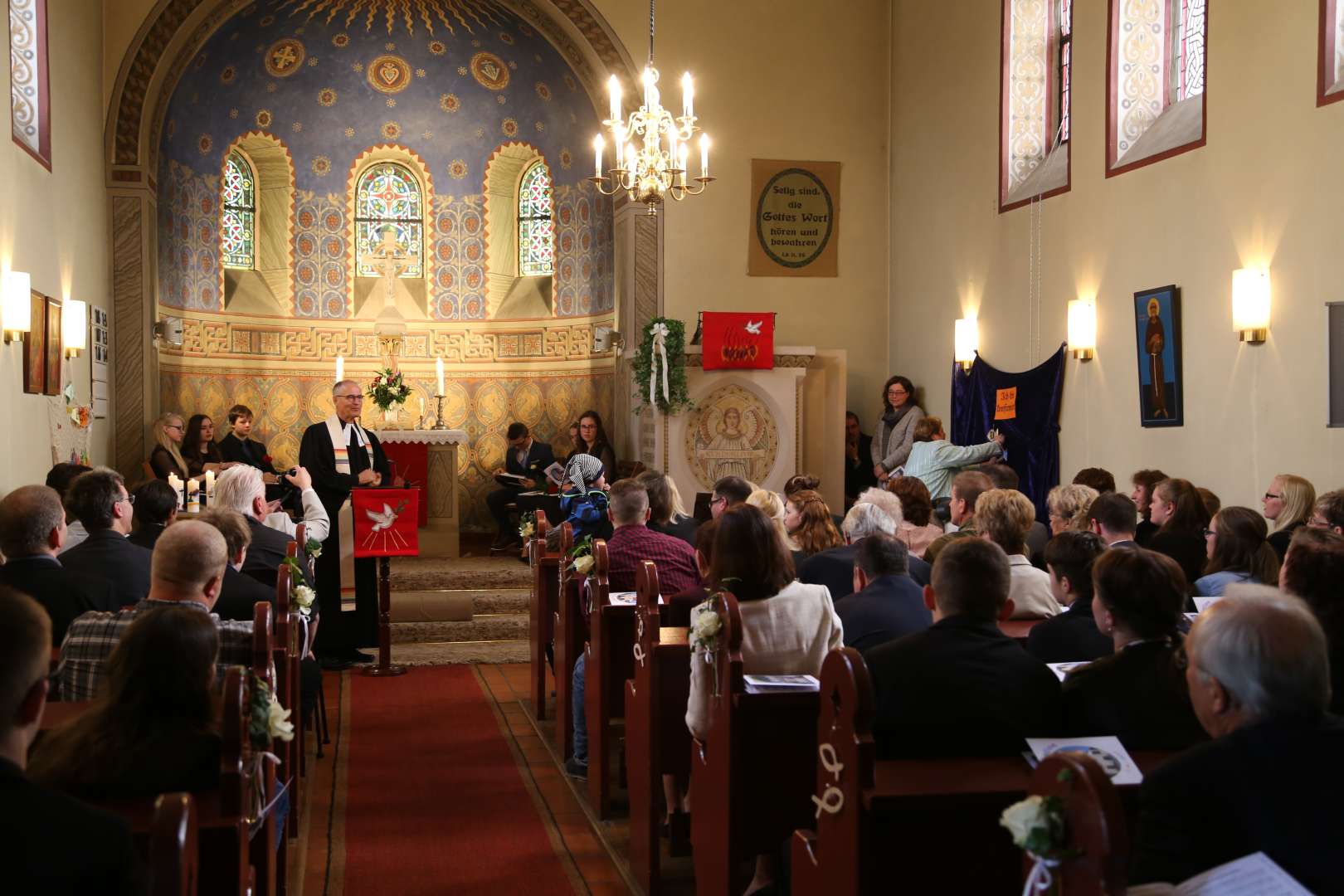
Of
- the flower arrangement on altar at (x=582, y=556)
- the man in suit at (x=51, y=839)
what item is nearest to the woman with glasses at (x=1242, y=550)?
the flower arrangement on altar at (x=582, y=556)

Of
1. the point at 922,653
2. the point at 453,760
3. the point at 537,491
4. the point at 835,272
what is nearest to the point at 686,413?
the point at 537,491

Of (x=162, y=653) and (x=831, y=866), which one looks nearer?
(x=162, y=653)

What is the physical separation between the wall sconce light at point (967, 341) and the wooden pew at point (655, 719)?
22.0ft

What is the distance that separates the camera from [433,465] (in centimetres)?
1141

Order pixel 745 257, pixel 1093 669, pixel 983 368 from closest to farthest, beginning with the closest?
pixel 1093 669
pixel 983 368
pixel 745 257

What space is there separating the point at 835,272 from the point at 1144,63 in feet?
13.7

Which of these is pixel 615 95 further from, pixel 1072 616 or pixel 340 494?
pixel 1072 616

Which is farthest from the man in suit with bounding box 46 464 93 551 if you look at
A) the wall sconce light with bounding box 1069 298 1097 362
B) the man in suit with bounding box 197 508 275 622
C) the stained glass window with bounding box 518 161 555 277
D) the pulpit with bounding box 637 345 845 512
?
the stained glass window with bounding box 518 161 555 277

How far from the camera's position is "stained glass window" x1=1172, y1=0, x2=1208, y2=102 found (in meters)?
7.95

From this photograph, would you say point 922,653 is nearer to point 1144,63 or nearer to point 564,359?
point 1144,63

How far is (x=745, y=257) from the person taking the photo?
11922 millimetres

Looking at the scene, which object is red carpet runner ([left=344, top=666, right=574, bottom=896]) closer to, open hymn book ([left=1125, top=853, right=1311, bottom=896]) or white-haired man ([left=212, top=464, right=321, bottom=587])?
white-haired man ([left=212, top=464, right=321, bottom=587])

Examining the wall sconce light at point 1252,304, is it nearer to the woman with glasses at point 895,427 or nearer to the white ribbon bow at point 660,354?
the woman with glasses at point 895,427

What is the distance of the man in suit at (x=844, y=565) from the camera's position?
16.1ft
